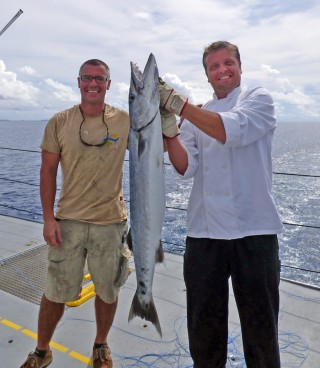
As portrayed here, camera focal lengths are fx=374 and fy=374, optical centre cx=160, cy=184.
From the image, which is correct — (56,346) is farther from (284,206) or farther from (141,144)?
(284,206)

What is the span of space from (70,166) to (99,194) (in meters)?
0.35

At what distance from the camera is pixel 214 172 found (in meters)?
2.67

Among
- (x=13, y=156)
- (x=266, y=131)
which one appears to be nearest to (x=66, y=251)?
(x=266, y=131)

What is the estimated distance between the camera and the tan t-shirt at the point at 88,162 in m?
3.21

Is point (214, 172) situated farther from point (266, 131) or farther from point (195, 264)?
point (195, 264)

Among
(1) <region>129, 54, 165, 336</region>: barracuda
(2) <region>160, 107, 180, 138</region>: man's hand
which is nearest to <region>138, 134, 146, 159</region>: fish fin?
(1) <region>129, 54, 165, 336</region>: barracuda

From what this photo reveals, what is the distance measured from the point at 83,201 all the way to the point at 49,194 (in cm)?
32

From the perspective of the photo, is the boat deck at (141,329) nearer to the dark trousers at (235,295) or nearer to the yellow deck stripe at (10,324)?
the yellow deck stripe at (10,324)

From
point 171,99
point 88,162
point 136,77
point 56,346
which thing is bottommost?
point 56,346

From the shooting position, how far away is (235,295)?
Answer: 2668 mm

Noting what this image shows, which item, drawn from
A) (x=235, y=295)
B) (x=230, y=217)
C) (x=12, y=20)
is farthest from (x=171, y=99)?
(x=12, y=20)

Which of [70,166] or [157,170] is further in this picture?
[70,166]

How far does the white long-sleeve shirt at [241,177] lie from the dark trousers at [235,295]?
0.10 m

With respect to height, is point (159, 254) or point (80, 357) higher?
point (159, 254)
